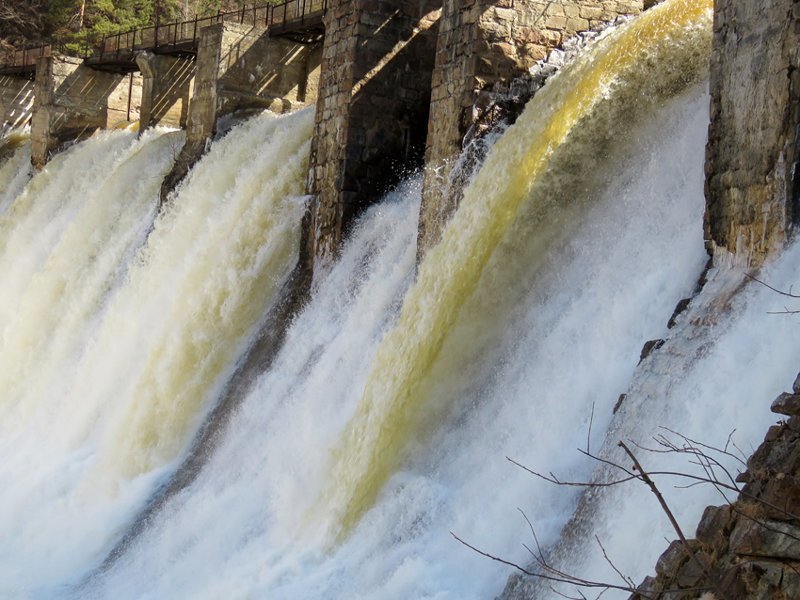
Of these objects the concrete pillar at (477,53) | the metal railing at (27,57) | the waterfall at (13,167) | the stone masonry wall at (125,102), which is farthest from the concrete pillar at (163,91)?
the concrete pillar at (477,53)

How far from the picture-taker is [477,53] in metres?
10.2

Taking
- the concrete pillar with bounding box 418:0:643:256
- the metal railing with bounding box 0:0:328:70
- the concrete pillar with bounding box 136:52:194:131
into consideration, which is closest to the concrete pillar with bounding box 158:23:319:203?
the metal railing with bounding box 0:0:328:70

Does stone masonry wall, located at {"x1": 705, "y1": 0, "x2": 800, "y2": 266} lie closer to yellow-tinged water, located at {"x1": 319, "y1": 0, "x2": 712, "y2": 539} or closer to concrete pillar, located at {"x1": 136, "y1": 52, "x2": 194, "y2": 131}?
yellow-tinged water, located at {"x1": 319, "y1": 0, "x2": 712, "y2": 539}

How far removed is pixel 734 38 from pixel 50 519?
7180mm

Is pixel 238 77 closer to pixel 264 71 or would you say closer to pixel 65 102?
pixel 264 71

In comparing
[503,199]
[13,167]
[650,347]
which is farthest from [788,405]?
[13,167]

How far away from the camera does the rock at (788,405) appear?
459 cm

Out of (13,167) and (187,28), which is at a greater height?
(187,28)

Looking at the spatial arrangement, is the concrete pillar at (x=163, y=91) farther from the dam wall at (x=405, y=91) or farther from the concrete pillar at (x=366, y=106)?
the concrete pillar at (x=366, y=106)

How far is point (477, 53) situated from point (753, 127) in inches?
152

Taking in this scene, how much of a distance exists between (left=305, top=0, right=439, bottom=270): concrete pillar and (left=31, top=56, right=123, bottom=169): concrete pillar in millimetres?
8716

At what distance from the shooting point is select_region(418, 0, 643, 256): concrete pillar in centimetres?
1018

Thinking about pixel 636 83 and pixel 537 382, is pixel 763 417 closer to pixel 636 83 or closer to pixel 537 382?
pixel 537 382

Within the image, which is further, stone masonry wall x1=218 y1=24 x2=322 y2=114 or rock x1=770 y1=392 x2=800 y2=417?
stone masonry wall x1=218 y1=24 x2=322 y2=114
